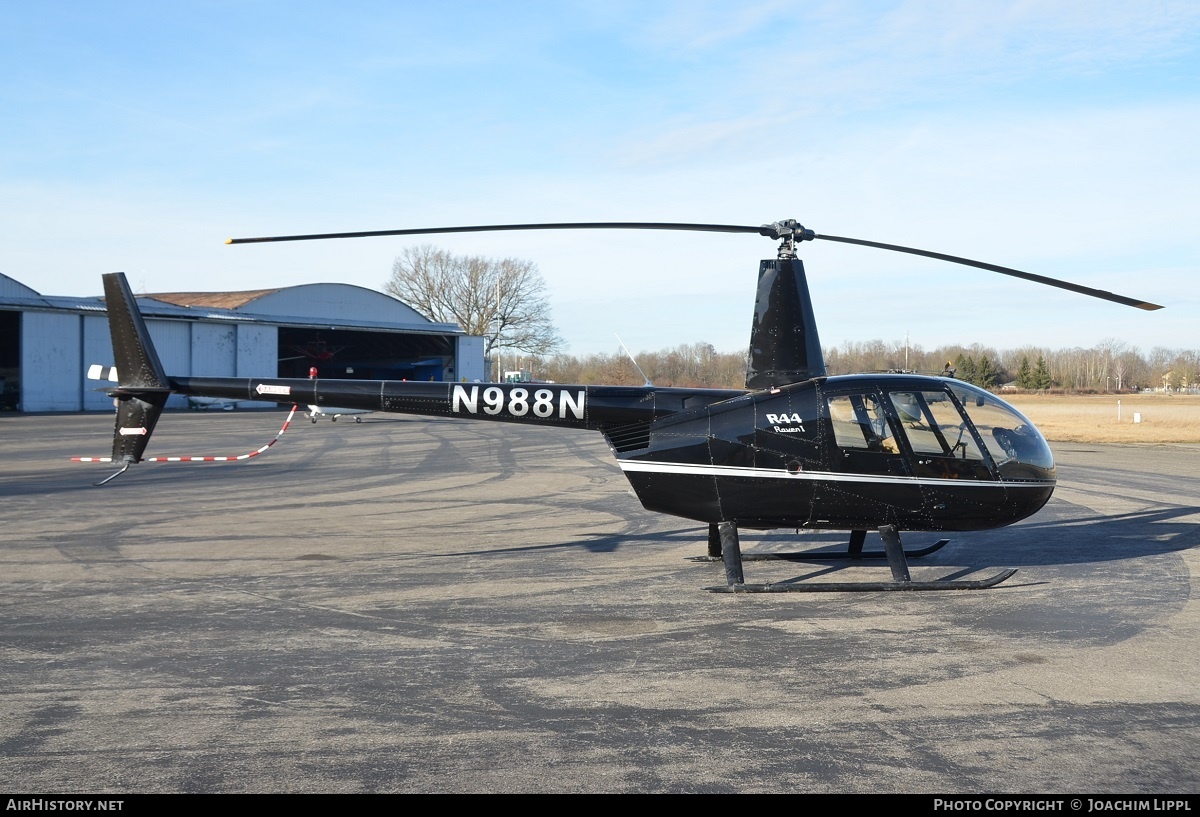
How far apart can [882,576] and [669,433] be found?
2.71m

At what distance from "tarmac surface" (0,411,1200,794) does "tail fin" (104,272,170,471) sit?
131 cm

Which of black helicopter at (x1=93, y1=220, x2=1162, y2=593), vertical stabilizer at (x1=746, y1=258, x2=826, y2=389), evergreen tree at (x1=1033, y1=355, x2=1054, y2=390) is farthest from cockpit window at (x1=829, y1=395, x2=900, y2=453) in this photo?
evergreen tree at (x1=1033, y1=355, x2=1054, y2=390)

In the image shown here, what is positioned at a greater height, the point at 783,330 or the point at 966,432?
the point at 783,330

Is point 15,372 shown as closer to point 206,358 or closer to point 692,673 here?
point 206,358

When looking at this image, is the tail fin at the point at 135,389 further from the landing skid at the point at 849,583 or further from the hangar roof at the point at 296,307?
the hangar roof at the point at 296,307

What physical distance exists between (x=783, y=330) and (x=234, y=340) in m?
45.4

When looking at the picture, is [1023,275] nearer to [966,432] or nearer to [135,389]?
[966,432]

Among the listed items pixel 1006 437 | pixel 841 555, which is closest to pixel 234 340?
pixel 841 555

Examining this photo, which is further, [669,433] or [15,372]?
[15,372]

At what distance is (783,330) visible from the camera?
9.11 metres

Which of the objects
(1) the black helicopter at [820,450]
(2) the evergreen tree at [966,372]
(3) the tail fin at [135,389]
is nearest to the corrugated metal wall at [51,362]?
(3) the tail fin at [135,389]

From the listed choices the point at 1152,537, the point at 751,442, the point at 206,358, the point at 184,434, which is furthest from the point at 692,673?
the point at 206,358

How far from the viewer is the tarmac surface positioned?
15.4 feet
